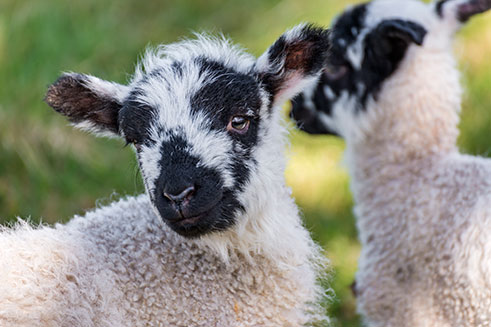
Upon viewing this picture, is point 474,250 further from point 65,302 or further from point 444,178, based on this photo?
point 65,302

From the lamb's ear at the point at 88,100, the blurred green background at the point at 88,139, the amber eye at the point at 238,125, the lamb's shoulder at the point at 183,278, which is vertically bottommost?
the lamb's shoulder at the point at 183,278

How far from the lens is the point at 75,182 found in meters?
5.34

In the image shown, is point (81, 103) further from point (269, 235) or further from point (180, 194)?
point (269, 235)

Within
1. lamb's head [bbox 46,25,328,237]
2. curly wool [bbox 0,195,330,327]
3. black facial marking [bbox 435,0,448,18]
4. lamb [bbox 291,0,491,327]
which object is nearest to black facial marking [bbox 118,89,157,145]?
lamb's head [bbox 46,25,328,237]

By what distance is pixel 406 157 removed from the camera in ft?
12.9

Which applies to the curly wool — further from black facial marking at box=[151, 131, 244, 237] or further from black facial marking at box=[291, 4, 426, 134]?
black facial marking at box=[291, 4, 426, 134]

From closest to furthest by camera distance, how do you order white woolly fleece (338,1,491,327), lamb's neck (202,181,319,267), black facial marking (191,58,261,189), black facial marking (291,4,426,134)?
Answer: 1. black facial marking (191,58,261,189)
2. lamb's neck (202,181,319,267)
3. white woolly fleece (338,1,491,327)
4. black facial marking (291,4,426,134)

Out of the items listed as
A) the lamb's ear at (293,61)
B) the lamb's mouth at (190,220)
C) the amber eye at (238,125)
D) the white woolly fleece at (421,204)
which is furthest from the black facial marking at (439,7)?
the lamb's mouth at (190,220)

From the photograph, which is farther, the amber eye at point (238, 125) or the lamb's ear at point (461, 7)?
the lamb's ear at point (461, 7)

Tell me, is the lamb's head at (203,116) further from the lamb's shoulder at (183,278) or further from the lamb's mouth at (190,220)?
the lamb's shoulder at (183,278)

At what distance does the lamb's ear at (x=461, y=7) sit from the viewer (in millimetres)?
4090

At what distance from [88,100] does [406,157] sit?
1.78m

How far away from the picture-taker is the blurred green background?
5133mm

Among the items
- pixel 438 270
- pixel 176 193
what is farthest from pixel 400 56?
pixel 176 193
